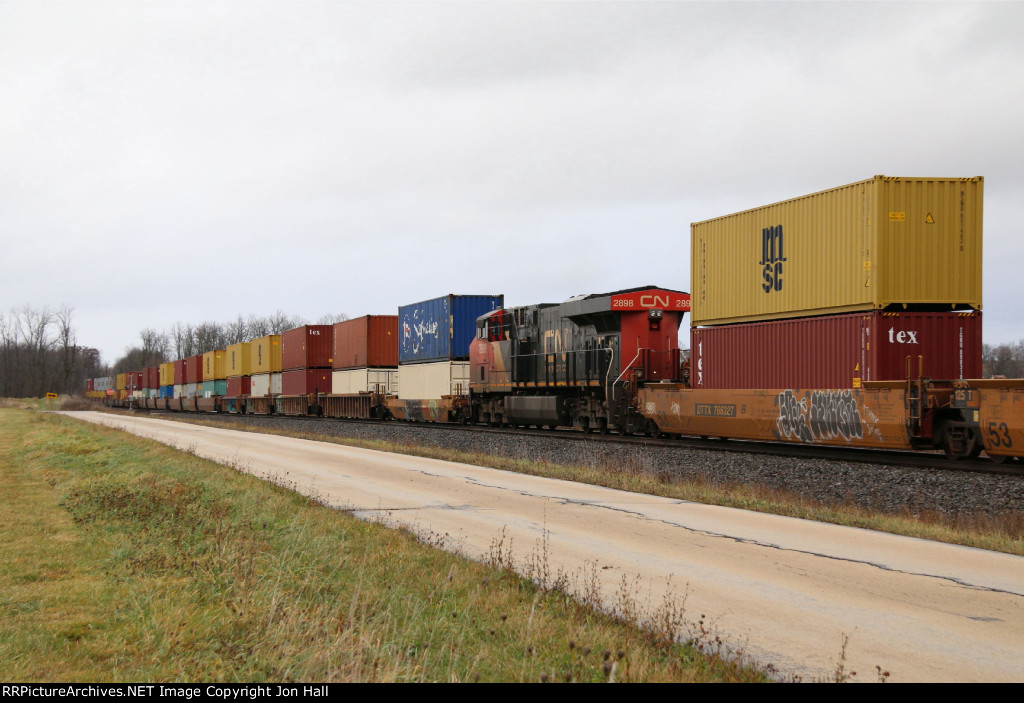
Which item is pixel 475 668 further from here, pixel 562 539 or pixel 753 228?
pixel 753 228

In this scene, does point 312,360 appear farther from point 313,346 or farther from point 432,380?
point 432,380

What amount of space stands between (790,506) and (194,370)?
249ft

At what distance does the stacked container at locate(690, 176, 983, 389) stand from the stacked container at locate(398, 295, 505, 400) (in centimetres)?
1806

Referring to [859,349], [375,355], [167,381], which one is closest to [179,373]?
[167,381]

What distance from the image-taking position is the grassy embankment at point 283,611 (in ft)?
19.4

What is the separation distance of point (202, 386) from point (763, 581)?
7531 centimetres

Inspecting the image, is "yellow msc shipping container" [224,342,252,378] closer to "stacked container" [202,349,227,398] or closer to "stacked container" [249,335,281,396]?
"stacked container" [249,335,281,396]

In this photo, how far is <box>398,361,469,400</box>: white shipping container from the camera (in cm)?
3641

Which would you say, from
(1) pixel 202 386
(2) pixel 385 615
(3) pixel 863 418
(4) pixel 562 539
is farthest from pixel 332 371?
(2) pixel 385 615

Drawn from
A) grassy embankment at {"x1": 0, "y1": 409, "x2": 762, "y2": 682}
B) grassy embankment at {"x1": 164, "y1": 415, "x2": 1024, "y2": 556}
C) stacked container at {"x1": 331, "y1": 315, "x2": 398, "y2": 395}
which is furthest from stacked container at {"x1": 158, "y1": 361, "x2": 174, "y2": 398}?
grassy embankment at {"x1": 0, "y1": 409, "x2": 762, "y2": 682}

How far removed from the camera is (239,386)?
216ft

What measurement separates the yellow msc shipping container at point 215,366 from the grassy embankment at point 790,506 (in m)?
54.8

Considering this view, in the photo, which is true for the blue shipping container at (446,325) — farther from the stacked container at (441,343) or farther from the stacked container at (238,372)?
the stacked container at (238,372)

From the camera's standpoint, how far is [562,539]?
11.1 meters
